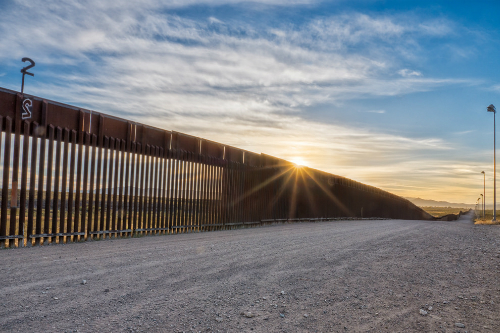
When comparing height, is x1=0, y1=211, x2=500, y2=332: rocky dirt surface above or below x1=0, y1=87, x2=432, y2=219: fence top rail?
below

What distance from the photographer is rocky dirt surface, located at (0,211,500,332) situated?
381cm

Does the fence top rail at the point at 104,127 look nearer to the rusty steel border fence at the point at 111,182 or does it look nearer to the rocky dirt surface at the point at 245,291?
the rusty steel border fence at the point at 111,182

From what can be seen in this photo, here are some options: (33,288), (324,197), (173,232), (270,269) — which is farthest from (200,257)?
(324,197)

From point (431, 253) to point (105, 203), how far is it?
9072 mm

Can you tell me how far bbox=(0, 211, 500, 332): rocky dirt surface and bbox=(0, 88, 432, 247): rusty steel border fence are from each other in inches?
65.6

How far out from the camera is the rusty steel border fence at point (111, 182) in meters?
8.98

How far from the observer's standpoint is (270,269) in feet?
20.5

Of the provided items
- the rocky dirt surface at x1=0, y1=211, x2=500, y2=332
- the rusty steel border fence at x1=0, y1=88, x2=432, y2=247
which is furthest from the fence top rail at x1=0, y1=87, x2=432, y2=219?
the rocky dirt surface at x1=0, y1=211, x2=500, y2=332

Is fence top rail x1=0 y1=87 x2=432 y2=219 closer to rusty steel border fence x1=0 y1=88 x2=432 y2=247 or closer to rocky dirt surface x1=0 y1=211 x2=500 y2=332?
rusty steel border fence x1=0 y1=88 x2=432 y2=247

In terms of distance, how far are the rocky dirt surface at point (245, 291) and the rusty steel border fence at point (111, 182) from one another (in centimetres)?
167

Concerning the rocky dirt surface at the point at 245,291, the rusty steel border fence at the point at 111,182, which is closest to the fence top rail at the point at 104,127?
the rusty steel border fence at the point at 111,182

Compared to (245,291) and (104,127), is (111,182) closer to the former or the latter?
(104,127)

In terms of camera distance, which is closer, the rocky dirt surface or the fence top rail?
the rocky dirt surface

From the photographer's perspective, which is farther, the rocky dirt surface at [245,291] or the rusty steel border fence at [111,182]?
the rusty steel border fence at [111,182]
